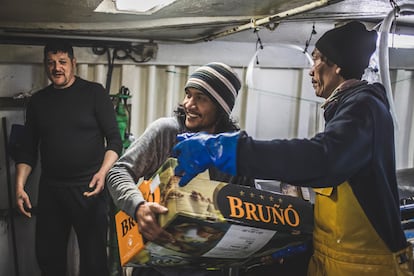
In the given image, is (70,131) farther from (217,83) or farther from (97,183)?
(217,83)

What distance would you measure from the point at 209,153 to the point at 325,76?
0.52m

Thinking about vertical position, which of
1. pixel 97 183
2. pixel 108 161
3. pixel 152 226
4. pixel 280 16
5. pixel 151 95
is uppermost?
pixel 280 16

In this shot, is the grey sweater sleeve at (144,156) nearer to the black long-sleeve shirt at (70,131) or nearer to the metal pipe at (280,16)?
the metal pipe at (280,16)

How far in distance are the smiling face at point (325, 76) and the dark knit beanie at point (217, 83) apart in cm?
31

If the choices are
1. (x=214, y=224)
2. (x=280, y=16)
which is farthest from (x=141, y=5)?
(x=214, y=224)

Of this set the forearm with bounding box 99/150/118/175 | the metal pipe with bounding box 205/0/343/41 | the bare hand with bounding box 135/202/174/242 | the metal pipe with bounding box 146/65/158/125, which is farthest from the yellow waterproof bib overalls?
the metal pipe with bounding box 146/65/158/125

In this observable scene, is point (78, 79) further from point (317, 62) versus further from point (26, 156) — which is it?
point (317, 62)

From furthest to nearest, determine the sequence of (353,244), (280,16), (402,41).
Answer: (402,41)
(280,16)
(353,244)

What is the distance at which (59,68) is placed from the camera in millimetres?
2387

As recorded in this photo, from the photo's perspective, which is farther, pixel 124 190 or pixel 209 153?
pixel 124 190

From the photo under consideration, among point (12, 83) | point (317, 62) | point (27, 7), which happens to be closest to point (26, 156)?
point (12, 83)

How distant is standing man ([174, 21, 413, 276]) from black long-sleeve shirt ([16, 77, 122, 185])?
1.37 metres

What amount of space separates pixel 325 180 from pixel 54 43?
1812 mm

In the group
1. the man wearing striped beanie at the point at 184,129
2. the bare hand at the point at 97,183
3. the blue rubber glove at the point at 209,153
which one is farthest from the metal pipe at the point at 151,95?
the blue rubber glove at the point at 209,153
